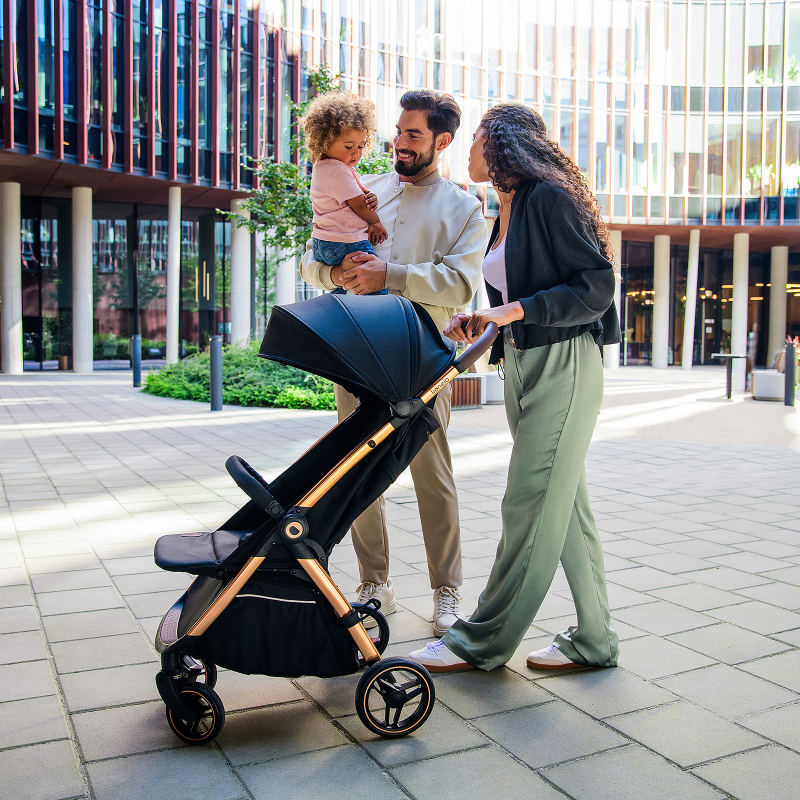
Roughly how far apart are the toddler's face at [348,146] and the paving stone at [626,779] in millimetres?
2471

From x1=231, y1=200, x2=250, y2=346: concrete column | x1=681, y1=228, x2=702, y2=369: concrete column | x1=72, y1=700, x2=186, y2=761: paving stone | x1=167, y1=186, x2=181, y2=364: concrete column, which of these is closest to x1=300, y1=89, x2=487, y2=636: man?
x1=72, y1=700, x2=186, y2=761: paving stone

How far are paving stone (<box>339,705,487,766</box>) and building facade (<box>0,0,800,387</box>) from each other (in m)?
21.2

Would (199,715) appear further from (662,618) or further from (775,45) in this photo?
(775,45)

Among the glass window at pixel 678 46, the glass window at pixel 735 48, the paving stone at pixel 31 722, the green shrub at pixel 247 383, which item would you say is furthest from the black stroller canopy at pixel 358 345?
the glass window at pixel 735 48

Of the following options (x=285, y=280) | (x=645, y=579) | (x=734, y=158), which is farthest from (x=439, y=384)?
(x=734, y=158)

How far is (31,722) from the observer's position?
2559 mm

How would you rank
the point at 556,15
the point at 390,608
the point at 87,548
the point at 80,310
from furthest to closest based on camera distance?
1. the point at 556,15
2. the point at 80,310
3. the point at 87,548
4. the point at 390,608

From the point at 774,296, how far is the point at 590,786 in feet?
124

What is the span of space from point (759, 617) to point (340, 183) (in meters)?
2.59

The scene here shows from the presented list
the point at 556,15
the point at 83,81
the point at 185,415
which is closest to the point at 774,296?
the point at 556,15

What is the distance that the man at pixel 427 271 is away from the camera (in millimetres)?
3328

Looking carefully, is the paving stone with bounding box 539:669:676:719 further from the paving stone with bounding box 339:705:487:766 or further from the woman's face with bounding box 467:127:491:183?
the woman's face with bounding box 467:127:491:183

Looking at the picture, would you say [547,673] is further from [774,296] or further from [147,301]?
[774,296]

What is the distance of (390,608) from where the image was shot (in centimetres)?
359
